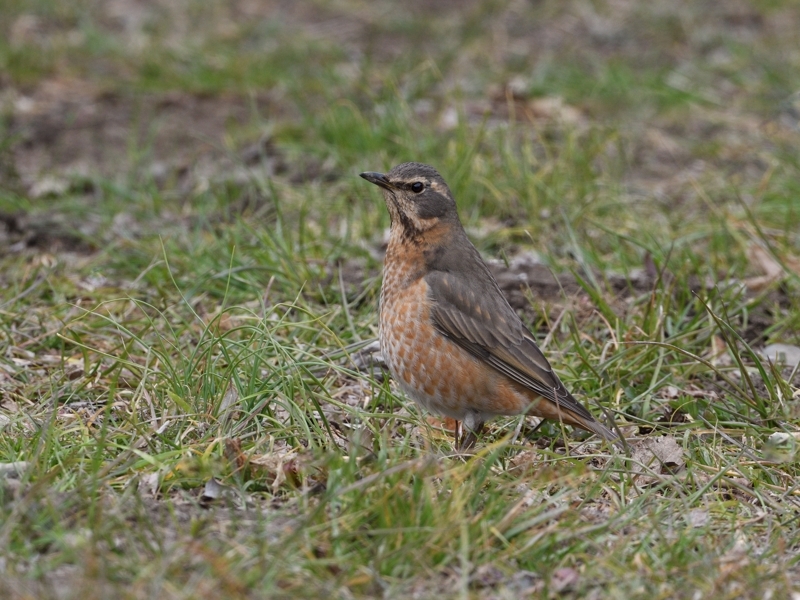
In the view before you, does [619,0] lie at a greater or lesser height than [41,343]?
greater

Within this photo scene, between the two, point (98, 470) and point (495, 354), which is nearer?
point (98, 470)

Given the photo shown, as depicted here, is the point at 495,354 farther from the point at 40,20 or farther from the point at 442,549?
the point at 40,20

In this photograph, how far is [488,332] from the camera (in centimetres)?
576

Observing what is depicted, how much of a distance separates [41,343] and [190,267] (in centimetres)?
116

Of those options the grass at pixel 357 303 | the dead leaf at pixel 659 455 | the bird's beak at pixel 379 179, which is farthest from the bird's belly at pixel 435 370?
the bird's beak at pixel 379 179

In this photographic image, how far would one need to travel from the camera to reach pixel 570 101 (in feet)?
34.8

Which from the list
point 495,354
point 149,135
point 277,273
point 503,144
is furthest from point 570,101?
point 495,354

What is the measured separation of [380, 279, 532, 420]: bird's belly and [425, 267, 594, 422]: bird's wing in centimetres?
5

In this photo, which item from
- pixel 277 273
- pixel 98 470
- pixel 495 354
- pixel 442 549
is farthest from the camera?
pixel 277 273

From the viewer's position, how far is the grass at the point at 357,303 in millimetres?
4164

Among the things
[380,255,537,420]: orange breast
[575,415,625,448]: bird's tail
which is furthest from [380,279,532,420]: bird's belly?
[575,415,625,448]: bird's tail

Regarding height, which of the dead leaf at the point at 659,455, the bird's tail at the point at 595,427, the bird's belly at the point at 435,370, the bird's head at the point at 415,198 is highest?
the bird's head at the point at 415,198

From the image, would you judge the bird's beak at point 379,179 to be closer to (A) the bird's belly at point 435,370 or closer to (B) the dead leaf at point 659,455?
(A) the bird's belly at point 435,370

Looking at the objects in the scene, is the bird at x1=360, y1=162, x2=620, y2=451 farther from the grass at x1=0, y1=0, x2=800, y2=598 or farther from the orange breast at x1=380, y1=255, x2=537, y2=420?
the grass at x1=0, y1=0, x2=800, y2=598
